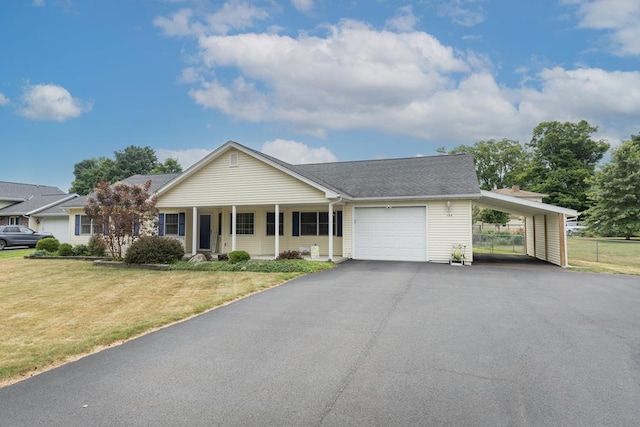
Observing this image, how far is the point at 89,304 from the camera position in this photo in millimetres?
7457

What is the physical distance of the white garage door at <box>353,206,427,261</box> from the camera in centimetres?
1462

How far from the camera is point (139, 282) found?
1023cm

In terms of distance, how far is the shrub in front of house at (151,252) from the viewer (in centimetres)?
1362

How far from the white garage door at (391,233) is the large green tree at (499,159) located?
42.8 m

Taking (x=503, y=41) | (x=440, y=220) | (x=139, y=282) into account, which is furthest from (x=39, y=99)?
(x=503, y=41)

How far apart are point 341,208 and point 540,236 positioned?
9.84 metres

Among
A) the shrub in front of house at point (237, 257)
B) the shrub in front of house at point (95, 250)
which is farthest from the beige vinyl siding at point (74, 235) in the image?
the shrub in front of house at point (237, 257)

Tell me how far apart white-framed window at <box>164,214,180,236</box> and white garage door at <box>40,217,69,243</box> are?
1129cm

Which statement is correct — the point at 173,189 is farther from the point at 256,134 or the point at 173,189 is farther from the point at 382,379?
the point at 382,379

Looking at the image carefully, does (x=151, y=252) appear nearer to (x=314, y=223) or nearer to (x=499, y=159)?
(x=314, y=223)

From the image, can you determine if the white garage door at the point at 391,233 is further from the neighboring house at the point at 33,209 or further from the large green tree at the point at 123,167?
the large green tree at the point at 123,167

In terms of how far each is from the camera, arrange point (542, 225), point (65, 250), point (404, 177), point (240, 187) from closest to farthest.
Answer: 1. point (240, 187)
2. point (404, 177)
3. point (542, 225)
4. point (65, 250)

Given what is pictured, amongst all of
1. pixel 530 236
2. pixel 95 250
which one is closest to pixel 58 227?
pixel 95 250

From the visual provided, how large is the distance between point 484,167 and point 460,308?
54.6 m
